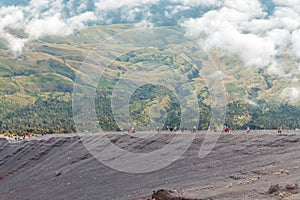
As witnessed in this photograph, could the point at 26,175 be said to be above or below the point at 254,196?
below

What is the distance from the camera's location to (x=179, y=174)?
162ft

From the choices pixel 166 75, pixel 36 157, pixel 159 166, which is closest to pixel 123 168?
pixel 159 166

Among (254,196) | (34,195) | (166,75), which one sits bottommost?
(34,195)

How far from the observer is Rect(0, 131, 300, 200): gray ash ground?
3311 centimetres

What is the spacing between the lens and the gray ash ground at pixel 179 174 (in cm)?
3311

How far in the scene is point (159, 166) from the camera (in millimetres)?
55312

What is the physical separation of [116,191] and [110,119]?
120m

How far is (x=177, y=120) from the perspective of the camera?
135 m

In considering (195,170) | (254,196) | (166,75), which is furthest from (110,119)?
(254,196)

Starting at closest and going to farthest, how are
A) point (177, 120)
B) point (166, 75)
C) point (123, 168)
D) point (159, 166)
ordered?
1. point (159, 166)
2. point (123, 168)
3. point (166, 75)
4. point (177, 120)

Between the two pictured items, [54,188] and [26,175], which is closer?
[54,188]

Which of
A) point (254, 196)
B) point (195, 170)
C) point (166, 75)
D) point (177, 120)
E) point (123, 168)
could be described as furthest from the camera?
point (177, 120)

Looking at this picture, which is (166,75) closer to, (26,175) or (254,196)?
(26,175)

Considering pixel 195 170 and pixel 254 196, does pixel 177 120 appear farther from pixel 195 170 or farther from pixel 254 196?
pixel 254 196
